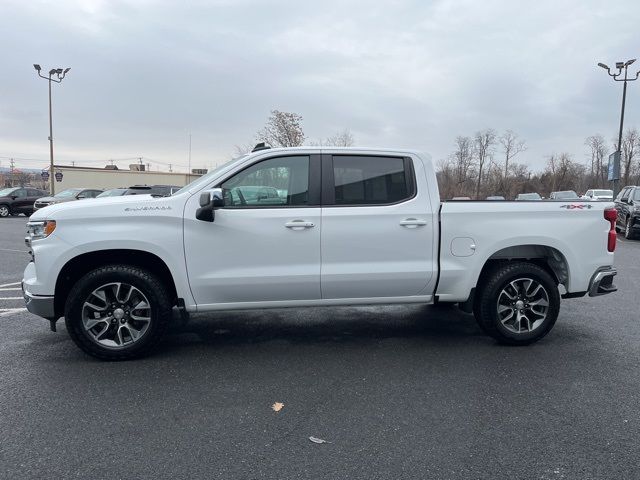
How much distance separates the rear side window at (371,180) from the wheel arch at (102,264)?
5.92 ft

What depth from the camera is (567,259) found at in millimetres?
5023

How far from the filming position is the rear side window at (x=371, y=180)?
479 cm

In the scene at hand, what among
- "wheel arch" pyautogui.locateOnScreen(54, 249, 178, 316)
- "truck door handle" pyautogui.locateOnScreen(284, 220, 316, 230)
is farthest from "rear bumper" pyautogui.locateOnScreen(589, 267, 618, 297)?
"wheel arch" pyautogui.locateOnScreen(54, 249, 178, 316)

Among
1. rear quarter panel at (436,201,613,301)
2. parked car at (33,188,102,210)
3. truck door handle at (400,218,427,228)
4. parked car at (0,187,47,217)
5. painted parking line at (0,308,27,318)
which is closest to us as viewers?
truck door handle at (400,218,427,228)

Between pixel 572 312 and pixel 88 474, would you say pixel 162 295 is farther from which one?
pixel 572 312

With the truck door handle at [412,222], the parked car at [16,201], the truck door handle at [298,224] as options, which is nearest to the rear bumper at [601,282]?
the truck door handle at [412,222]

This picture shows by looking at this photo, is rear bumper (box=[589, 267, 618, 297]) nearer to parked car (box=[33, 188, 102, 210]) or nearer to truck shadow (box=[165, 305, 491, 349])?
truck shadow (box=[165, 305, 491, 349])

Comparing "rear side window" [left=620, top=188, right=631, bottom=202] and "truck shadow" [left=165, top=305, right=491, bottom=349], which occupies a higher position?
"rear side window" [left=620, top=188, right=631, bottom=202]

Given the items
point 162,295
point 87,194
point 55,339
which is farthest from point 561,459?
point 87,194

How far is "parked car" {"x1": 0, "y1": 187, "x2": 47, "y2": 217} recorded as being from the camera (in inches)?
1017

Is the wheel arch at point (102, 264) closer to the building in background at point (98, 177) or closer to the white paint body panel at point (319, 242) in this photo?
the white paint body panel at point (319, 242)

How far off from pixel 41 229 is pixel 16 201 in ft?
84.2

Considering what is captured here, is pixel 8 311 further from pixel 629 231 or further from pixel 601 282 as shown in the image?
pixel 629 231

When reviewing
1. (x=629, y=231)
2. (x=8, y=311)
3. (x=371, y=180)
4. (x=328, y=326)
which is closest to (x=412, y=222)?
(x=371, y=180)
